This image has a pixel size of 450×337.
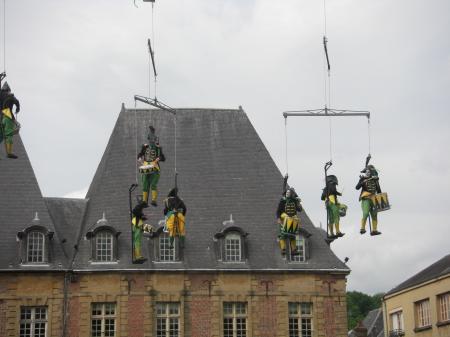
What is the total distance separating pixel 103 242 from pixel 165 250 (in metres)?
2.51

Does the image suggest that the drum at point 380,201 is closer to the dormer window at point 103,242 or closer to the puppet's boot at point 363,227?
the puppet's boot at point 363,227

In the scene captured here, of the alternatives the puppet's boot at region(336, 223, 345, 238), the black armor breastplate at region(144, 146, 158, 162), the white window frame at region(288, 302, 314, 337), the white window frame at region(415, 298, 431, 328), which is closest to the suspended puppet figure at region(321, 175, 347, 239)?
the puppet's boot at region(336, 223, 345, 238)

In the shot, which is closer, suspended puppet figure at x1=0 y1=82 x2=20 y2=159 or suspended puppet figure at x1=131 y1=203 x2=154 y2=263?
suspended puppet figure at x1=0 y1=82 x2=20 y2=159

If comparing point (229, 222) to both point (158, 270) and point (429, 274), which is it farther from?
point (429, 274)

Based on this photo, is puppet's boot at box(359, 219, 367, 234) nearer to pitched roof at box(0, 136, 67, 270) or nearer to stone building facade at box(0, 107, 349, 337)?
stone building facade at box(0, 107, 349, 337)

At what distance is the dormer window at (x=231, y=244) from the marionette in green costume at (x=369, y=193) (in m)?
10.6

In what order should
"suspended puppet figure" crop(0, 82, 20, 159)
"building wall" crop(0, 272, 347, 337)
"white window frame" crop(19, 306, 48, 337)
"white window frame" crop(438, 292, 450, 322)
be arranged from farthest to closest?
"white window frame" crop(438, 292, 450, 322)
"building wall" crop(0, 272, 347, 337)
"white window frame" crop(19, 306, 48, 337)
"suspended puppet figure" crop(0, 82, 20, 159)

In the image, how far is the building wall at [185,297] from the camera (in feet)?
128

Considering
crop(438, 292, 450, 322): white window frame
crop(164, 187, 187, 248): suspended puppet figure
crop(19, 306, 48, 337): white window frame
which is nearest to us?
crop(164, 187, 187, 248): suspended puppet figure

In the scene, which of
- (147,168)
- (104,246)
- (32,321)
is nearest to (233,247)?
(104,246)

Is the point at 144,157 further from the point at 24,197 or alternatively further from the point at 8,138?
the point at 24,197

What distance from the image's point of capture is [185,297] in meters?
39.8

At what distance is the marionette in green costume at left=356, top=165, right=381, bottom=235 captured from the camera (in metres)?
30.7

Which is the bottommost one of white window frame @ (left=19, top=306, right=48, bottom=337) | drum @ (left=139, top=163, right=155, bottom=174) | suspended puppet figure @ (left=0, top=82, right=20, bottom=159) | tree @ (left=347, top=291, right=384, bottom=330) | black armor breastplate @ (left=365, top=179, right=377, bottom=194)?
white window frame @ (left=19, top=306, right=48, bottom=337)
